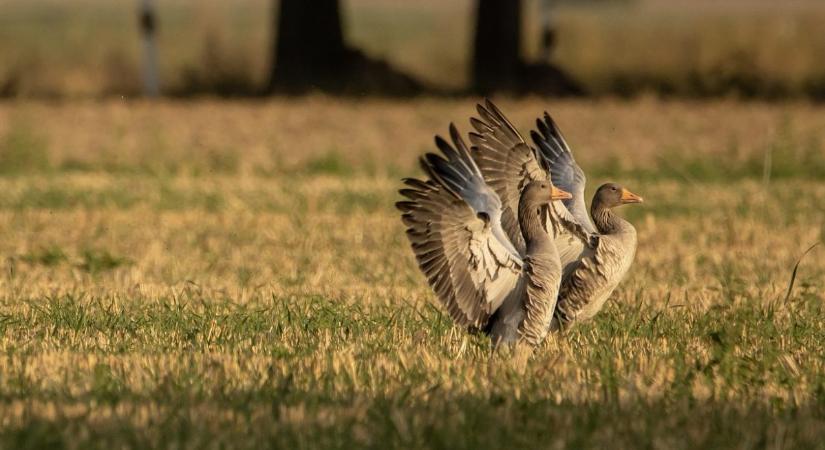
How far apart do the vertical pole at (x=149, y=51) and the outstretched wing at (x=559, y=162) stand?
665 inches

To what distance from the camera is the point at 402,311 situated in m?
8.99

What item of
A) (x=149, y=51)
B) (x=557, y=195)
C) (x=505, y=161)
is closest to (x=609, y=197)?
(x=505, y=161)

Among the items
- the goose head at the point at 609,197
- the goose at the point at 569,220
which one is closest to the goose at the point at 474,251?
the goose at the point at 569,220

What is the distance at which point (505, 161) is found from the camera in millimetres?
8328

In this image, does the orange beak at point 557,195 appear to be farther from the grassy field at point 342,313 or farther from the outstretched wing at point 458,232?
the grassy field at point 342,313

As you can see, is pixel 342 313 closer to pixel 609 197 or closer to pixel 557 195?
pixel 609 197

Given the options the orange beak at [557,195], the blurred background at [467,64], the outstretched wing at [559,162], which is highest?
the orange beak at [557,195]

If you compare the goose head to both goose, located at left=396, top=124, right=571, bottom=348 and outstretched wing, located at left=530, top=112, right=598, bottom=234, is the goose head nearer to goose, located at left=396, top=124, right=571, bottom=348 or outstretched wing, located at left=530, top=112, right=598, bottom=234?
outstretched wing, located at left=530, top=112, right=598, bottom=234

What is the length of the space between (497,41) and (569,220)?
60.3ft

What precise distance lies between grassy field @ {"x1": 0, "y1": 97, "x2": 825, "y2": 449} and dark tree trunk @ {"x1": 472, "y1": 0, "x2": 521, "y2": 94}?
6.05 meters

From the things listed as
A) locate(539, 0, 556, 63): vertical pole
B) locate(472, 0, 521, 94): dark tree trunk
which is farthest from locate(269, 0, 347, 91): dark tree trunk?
locate(539, 0, 556, 63): vertical pole

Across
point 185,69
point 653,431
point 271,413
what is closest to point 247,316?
point 271,413

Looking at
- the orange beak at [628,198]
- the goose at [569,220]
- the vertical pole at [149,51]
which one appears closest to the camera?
the goose at [569,220]

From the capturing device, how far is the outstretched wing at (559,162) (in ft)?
28.3
